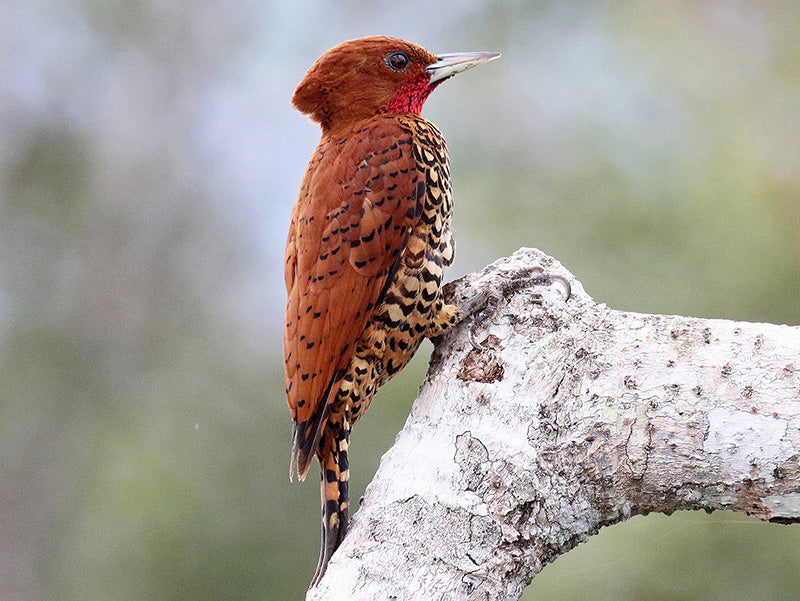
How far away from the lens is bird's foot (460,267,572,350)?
8.30 feet

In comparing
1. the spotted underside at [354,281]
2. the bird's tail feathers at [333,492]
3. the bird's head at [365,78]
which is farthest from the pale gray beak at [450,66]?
the bird's tail feathers at [333,492]

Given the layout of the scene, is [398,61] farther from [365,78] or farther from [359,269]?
[359,269]

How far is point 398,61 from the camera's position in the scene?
2953 mm

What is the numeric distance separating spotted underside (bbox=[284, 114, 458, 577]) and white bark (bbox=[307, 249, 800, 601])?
0.37m

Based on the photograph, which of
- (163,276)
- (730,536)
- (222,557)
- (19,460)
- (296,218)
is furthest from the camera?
(163,276)

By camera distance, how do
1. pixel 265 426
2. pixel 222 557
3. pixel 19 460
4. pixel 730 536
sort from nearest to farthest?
pixel 730 536 < pixel 222 557 < pixel 265 426 < pixel 19 460

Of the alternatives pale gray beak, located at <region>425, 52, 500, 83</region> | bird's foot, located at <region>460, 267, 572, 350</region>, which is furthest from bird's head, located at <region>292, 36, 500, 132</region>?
bird's foot, located at <region>460, 267, 572, 350</region>

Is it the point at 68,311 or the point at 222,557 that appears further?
the point at 68,311

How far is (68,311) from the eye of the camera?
560 centimetres

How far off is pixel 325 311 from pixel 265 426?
2.33 m

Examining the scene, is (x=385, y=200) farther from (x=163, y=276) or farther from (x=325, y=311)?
(x=163, y=276)

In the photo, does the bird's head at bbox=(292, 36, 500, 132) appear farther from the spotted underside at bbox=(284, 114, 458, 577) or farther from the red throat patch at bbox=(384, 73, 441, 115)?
the spotted underside at bbox=(284, 114, 458, 577)

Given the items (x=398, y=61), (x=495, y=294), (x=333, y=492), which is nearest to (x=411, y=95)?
(x=398, y=61)

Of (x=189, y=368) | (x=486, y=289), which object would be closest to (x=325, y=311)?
(x=486, y=289)
